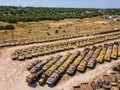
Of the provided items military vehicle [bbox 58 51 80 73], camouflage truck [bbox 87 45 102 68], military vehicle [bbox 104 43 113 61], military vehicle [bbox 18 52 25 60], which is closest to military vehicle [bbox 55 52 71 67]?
military vehicle [bbox 58 51 80 73]

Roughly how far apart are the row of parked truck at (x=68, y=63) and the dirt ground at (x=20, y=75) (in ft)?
4.10

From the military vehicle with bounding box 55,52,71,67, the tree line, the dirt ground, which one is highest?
the tree line

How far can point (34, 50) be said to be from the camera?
5628cm

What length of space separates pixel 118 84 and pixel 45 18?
81861mm

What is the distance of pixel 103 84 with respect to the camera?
4003 cm

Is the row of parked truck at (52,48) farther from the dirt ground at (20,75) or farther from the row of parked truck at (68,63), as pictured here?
the row of parked truck at (68,63)

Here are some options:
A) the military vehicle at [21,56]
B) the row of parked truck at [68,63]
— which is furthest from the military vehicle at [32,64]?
the military vehicle at [21,56]

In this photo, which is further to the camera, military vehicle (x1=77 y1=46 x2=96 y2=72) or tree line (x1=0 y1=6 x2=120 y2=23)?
tree line (x1=0 y1=6 x2=120 y2=23)

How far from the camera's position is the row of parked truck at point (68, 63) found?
4250 cm

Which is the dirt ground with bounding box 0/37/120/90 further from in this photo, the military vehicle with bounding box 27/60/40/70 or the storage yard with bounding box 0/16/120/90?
the military vehicle with bounding box 27/60/40/70

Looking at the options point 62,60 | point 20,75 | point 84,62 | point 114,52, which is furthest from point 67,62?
point 114,52

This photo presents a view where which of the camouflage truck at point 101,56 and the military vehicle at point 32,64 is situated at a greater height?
the camouflage truck at point 101,56

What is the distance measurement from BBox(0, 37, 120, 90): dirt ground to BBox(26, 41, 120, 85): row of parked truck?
125 cm

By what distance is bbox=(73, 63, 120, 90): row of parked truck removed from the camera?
128 feet
